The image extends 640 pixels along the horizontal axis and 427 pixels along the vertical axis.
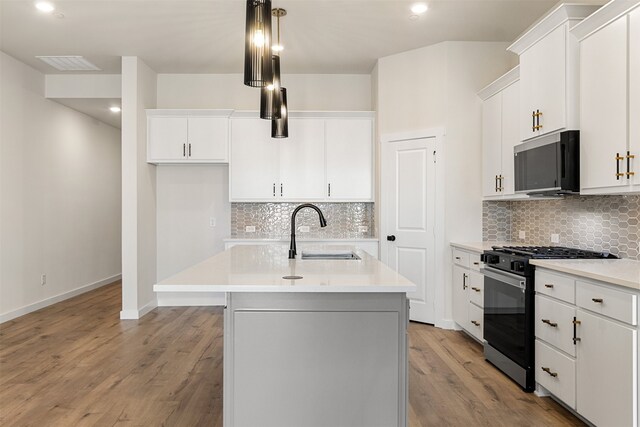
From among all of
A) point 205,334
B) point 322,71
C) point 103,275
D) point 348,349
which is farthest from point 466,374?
point 103,275

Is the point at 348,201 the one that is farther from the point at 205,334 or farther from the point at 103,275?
the point at 103,275

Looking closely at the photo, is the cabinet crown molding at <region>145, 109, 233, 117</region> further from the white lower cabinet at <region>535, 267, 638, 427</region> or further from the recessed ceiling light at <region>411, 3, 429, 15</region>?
the white lower cabinet at <region>535, 267, 638, 427</region>

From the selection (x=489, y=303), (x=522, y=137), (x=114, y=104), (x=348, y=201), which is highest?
(x=114, y=104)

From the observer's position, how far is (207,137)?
5.25m

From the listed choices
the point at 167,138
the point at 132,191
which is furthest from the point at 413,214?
the point at 132,191

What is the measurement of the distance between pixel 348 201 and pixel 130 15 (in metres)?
2.99

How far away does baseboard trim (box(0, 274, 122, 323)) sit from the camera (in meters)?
4.80

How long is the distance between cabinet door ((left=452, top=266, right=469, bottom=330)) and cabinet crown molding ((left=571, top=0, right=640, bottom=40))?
2137 millimetres

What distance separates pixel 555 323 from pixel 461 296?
156cm

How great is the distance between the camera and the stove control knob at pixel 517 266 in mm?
2904

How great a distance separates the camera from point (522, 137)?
11.1 feet

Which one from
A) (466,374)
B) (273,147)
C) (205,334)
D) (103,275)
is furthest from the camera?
(103,275)

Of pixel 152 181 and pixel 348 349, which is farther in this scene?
pixel 152 181

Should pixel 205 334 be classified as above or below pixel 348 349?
below
